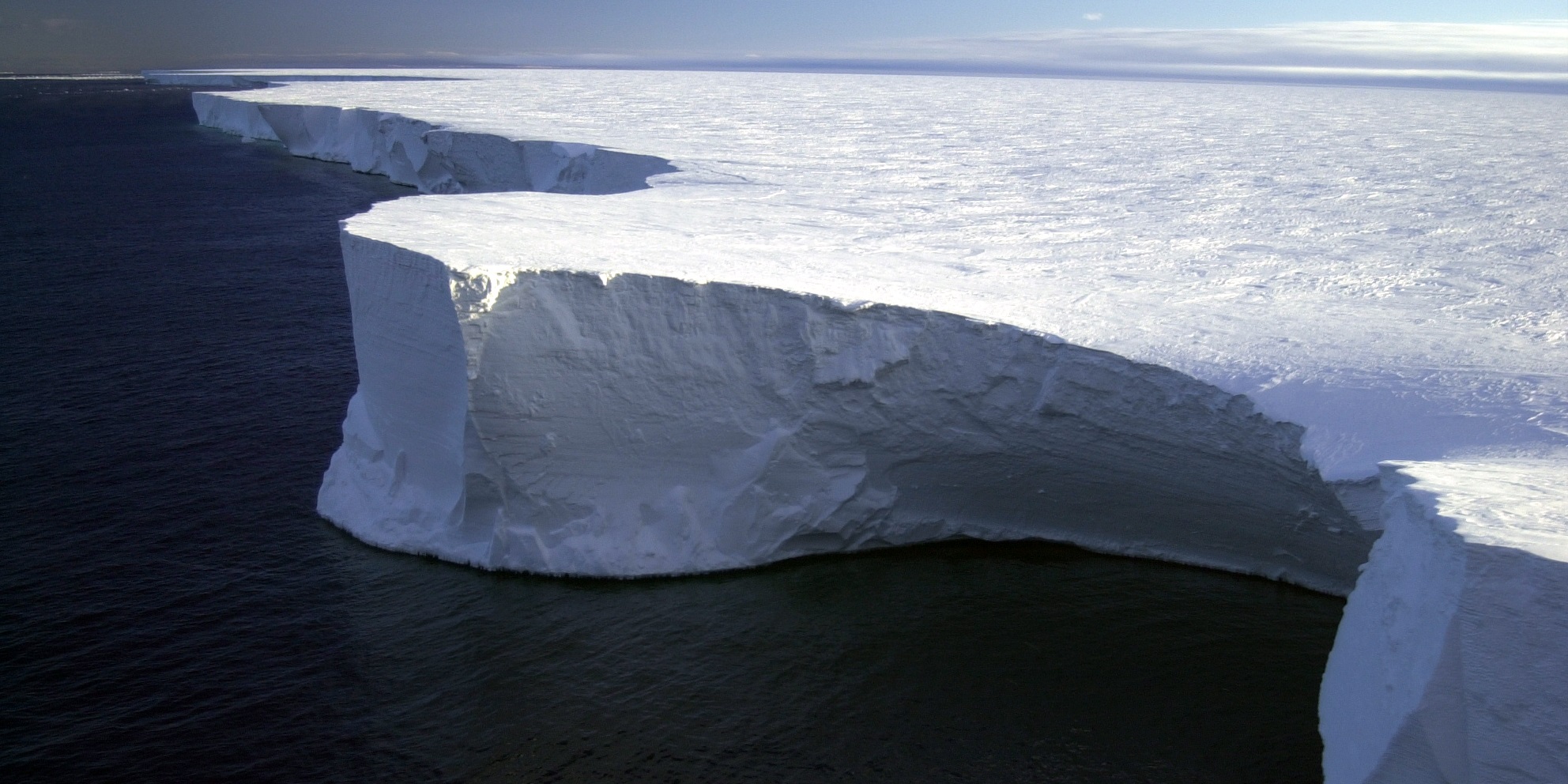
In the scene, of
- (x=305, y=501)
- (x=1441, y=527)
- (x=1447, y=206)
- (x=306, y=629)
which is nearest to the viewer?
(x=1441, y=527)

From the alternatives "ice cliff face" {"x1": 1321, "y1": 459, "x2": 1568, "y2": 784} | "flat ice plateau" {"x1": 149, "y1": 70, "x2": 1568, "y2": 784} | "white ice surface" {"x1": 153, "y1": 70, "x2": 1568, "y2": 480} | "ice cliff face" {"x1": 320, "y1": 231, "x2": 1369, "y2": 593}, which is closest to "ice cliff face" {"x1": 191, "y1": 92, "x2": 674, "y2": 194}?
"white ice surface" {"x1": 153, "y1": 70, "x2": 1568, "y2": 480}

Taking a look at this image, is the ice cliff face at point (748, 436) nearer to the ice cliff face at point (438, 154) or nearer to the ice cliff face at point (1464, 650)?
the ice cliff face at point (1464, 650)

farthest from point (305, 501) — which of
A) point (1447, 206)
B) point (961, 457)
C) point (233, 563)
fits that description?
point (1447, 206)

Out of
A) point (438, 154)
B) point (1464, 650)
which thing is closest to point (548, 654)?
point (1464, 650)

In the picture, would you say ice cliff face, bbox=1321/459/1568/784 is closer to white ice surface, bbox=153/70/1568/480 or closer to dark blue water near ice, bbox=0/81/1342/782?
white ice surface, bbox=153/70/1568/480

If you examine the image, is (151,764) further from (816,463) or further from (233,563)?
(816,463)

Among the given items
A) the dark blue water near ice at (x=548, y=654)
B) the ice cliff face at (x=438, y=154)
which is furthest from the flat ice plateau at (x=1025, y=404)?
the ice cliff face at (x=438, y=154)

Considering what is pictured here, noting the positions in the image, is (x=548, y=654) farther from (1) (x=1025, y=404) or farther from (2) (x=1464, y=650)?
(2) (x=1464, y=650)
